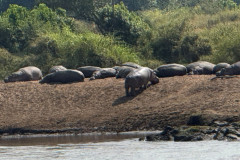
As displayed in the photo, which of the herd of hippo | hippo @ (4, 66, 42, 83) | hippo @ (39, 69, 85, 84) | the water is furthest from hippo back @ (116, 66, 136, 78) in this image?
the water

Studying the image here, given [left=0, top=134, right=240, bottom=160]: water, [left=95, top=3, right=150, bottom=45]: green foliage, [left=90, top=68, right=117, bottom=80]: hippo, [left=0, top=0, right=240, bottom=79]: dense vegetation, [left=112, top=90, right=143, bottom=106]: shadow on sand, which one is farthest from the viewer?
[left=95, top=3, right=150, bottom=45]: green foliage

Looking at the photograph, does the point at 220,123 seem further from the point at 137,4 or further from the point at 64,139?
the point at 137,4

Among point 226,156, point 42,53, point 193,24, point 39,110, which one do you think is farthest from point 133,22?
point 226,156

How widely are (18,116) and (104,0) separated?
34096 mm

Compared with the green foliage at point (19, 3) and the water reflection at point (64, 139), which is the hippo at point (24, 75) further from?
the green foliage at point (19, 3)

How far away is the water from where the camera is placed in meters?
15.6

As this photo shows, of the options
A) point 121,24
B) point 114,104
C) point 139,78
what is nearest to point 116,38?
point 121,24

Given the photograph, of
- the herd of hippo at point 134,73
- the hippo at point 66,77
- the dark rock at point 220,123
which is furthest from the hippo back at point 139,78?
the dark rock at point 220,123

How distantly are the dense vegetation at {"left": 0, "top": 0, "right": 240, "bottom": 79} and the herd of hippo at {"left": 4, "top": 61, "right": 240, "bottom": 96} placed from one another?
4.58 metres

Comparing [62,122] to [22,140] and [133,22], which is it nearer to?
[22,140]

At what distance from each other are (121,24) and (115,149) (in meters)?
26.0

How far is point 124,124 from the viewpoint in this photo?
841 inches

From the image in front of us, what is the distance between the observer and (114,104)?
2356cm

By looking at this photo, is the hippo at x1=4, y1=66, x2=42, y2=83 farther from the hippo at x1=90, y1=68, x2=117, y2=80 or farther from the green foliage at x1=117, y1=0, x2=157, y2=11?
the green foliage at x1=117, y1=0, x2=157, y2=11
